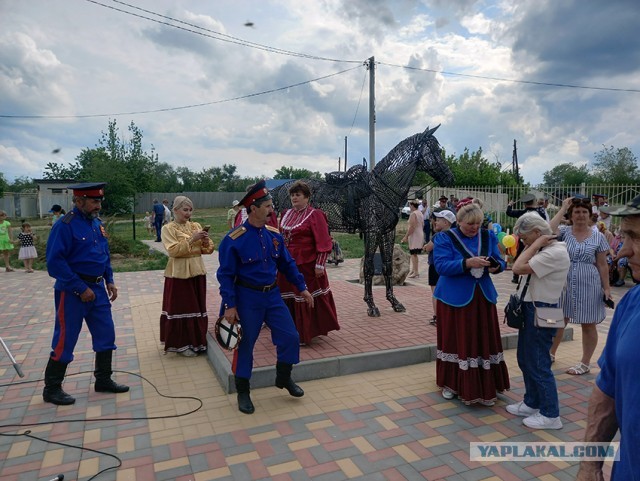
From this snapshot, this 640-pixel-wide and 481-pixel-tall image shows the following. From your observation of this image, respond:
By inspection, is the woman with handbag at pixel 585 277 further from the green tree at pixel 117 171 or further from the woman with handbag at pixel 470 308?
the green tree at pixel 117 171

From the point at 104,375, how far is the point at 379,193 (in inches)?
152

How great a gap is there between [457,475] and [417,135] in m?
4.24

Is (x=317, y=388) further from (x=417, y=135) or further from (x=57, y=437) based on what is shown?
(x=417, y=135)

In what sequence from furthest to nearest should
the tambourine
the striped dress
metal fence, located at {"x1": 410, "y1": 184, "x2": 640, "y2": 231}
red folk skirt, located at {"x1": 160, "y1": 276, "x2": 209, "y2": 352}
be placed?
metal fence, located at {"x1": 410, "y1": 184, "x2": 640, "y2": 231}, red folk skirt, located at {"x1": 160, "y1": 276, "x2": 209, "y2": 352}, the striped dress, the tambourine

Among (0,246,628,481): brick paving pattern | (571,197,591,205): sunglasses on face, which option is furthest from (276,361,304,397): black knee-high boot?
(571,197,591,205): sunglasses on face

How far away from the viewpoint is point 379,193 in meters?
6.15

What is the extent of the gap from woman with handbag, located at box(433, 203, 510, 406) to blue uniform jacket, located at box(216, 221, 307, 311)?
1.44 meters

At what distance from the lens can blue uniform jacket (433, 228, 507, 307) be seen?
3818mm

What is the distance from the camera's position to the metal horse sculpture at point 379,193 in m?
6.02

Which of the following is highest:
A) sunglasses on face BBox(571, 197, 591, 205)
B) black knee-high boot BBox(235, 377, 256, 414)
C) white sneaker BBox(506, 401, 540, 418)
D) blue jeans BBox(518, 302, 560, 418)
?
sunglasses on face BBox(571, 197, 591, 205)

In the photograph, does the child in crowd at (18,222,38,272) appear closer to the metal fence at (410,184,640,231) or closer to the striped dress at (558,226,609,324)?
the metal fence at (410,184,640,231)

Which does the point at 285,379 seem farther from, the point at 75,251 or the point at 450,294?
the point at 75,251

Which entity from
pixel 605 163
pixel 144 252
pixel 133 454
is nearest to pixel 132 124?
pixel 144 252

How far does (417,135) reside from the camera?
6055mm
